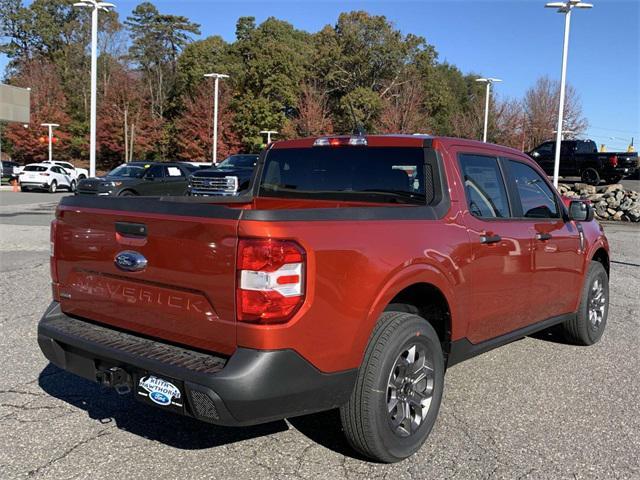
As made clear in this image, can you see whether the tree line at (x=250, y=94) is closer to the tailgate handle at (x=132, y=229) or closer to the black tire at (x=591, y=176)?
the black tire at (x=591, y=176)

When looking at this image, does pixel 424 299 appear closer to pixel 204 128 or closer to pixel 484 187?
pixel 484 187

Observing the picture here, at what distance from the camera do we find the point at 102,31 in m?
63.6

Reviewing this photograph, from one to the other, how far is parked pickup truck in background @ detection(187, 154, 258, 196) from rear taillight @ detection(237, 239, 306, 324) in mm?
7133

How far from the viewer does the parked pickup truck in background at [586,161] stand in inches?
1025

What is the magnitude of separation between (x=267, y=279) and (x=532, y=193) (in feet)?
9.79

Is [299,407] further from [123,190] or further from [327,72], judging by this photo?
[327,72]

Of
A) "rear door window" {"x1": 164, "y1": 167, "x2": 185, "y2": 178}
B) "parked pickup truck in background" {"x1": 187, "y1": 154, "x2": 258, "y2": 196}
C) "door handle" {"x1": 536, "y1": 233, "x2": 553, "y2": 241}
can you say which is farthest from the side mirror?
"rear door window" {"x1": 164, "y1": 167, "x2": 185, "y2": 178}

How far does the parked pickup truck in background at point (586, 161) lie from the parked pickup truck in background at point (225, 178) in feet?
46.6

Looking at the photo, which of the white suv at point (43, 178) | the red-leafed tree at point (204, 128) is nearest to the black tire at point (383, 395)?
the white suv at point (43, 178)

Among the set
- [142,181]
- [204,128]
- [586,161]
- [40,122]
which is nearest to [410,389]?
[142,181]

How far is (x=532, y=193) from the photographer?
488 centimetres

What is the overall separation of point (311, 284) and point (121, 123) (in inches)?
2199

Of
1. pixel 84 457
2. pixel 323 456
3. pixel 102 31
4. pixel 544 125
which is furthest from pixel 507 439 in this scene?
pixel 102 31

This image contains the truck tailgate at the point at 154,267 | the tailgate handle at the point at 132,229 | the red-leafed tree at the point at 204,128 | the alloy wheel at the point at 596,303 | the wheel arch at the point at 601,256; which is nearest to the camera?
the truck tailgate at the point at 154,267
